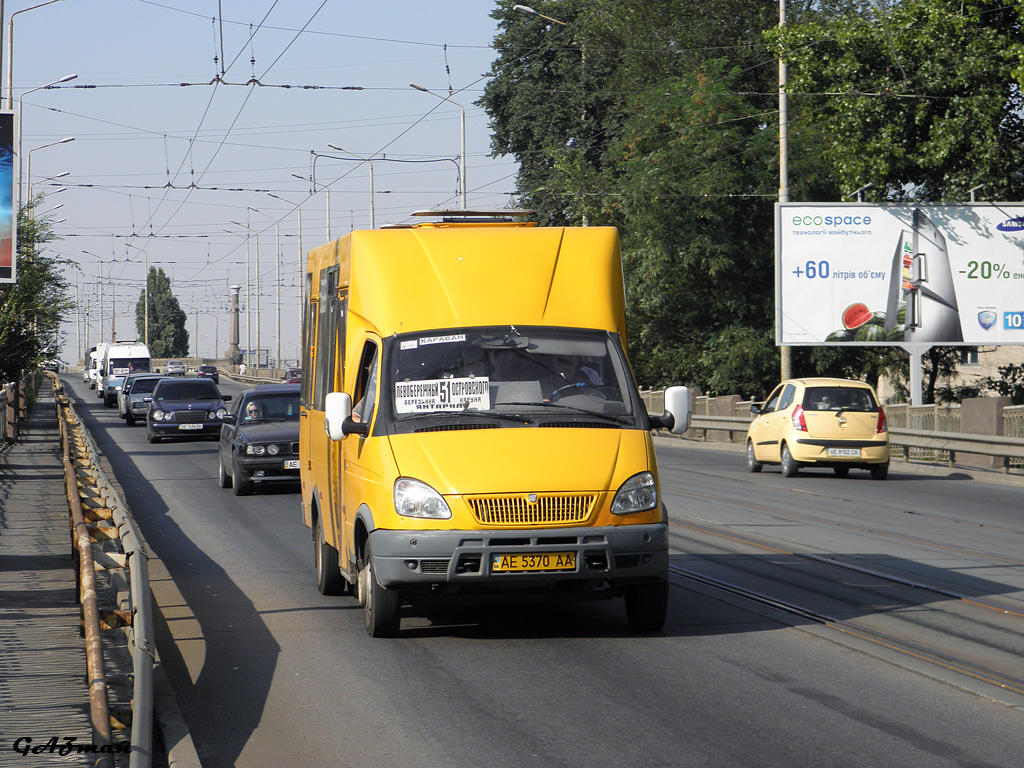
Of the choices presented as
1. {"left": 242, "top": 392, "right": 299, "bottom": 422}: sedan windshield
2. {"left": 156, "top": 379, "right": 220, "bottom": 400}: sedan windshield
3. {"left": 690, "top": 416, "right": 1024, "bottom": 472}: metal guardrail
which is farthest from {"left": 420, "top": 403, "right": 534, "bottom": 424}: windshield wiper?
{"left": 156, "top": 379, "right": 220, "bottom": 400}: sedan windshield

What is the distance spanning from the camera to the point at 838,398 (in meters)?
23.3

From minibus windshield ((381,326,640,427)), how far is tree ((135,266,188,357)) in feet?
445

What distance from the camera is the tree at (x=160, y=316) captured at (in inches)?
5556

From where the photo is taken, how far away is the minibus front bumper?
7.99 metres

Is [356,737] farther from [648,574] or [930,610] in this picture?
[930,610]

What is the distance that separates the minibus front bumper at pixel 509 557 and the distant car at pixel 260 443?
11510 millimetres

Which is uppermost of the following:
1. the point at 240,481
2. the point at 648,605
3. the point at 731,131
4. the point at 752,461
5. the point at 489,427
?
the point at 731,131

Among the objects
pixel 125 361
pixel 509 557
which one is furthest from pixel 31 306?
pixel 125 361

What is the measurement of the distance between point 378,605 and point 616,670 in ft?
5.28

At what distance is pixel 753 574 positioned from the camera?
1143 centimetres

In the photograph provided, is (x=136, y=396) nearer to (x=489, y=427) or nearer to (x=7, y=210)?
(x=7, y=210)

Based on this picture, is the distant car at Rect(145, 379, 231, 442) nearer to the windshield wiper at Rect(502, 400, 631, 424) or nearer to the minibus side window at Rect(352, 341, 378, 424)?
the minibus side window at Rect(352, 341, 378, 424)

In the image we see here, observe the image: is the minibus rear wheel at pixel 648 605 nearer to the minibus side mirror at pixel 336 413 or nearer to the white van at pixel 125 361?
the minibus side mirror at pixel 336 413

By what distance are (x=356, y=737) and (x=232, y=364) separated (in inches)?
4614
